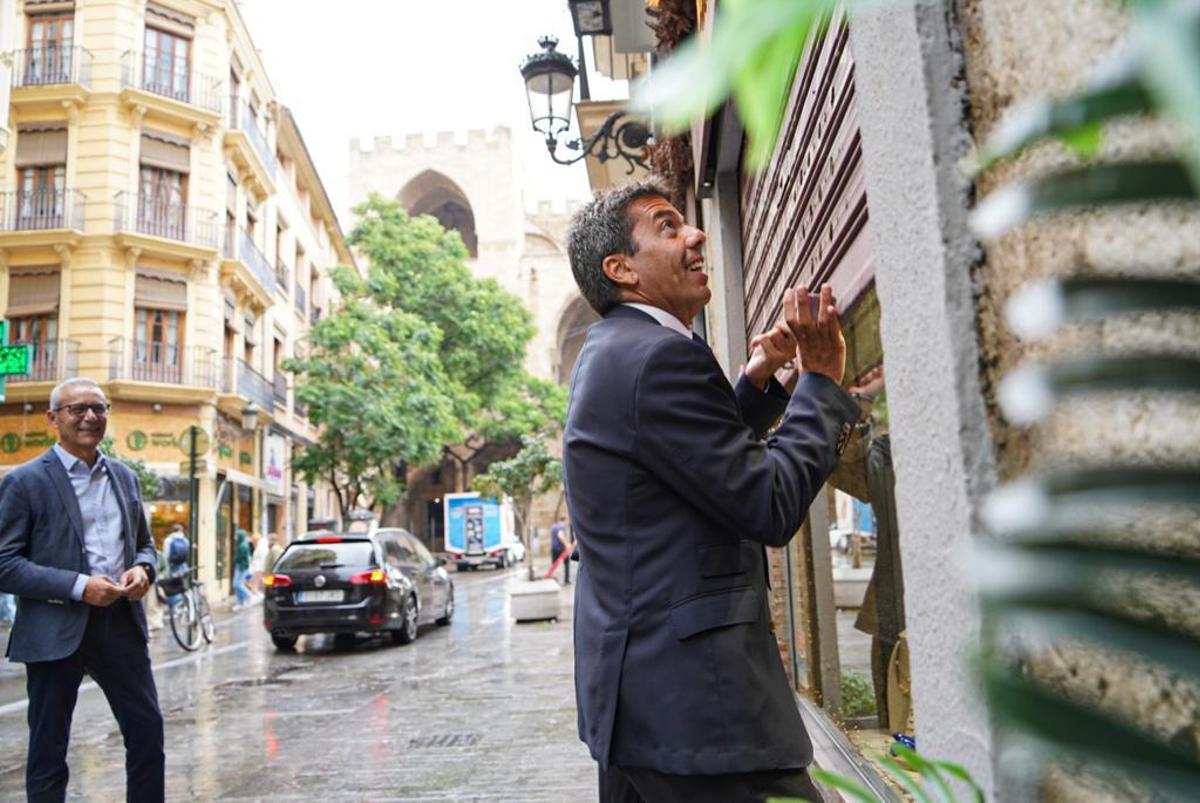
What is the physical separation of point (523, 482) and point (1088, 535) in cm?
2623

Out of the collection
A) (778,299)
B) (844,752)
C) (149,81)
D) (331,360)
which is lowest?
(844,752)

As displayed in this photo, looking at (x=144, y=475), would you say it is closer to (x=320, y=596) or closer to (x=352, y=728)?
(x=320, y=596)

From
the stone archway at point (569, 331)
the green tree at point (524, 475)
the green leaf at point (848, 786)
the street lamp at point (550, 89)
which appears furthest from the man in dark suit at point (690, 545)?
the stone archway at point (569, 331)

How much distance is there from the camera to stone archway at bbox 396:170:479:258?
184 ft

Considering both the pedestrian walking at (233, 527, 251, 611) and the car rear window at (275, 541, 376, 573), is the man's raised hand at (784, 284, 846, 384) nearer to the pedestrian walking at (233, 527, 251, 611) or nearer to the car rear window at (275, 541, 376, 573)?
the car rear window at (275, 541, 376, 573)

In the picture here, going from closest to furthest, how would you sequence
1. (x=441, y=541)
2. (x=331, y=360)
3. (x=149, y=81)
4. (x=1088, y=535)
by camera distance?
(x=1088, y=535)
(x=149, y=81)
(x=331, y=360)
(x=441, y=541)

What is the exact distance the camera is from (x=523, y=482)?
2645 cm

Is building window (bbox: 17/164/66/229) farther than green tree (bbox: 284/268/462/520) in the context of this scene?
No

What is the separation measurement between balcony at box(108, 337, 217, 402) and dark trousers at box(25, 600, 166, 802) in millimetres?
21798

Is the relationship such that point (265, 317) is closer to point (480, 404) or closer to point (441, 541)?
point (480, 404)

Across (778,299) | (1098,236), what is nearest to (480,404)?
(778,299)

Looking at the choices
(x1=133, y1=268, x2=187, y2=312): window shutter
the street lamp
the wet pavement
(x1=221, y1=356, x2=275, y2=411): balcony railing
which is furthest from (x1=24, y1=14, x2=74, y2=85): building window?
the street lamp

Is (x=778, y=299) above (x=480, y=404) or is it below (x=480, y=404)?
below

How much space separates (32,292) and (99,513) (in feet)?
77.2
